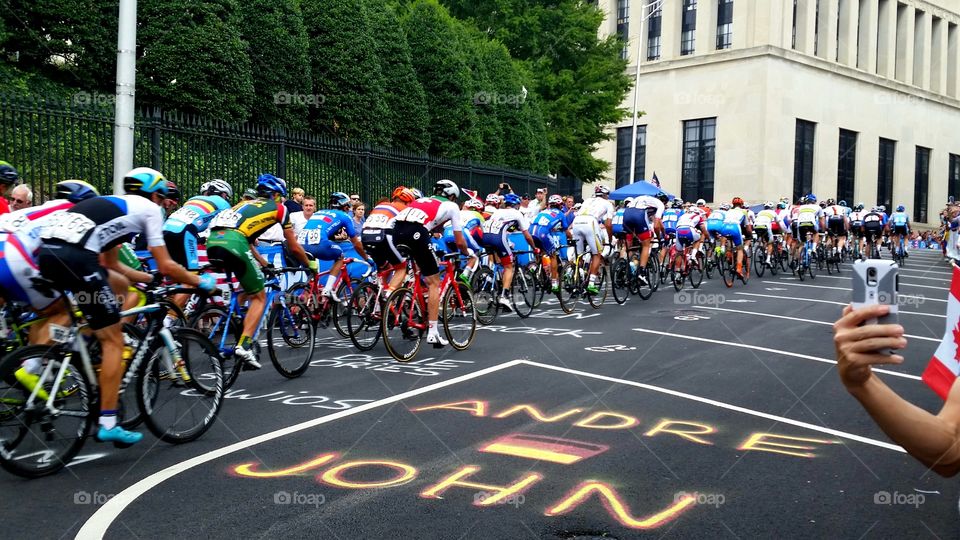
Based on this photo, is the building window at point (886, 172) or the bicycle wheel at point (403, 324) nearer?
the bicycle wheel at point (403, 324)

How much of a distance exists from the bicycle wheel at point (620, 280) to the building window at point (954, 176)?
6358cm

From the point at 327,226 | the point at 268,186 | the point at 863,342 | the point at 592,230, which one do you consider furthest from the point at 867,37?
the point at 863,342

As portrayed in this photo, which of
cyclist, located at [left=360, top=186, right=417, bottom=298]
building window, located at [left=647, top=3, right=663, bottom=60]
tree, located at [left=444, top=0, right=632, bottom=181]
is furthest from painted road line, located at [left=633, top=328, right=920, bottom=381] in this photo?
building window, located at [left=647, top=3, right=663, bottom=60]

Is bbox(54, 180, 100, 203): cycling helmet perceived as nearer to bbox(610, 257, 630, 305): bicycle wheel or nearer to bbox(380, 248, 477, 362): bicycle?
bbox(380, 248, 477, 362): bicycle

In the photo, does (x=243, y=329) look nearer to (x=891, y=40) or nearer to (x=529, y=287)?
(x=529, y=287)

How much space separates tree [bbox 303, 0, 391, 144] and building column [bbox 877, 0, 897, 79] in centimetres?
5030

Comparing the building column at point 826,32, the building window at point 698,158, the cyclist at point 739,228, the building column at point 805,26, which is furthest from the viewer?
the building column at point 826,32

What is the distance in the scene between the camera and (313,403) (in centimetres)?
785

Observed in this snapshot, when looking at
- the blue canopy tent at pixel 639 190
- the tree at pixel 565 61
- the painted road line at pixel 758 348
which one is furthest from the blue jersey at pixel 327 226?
the tree at pixel 565 61

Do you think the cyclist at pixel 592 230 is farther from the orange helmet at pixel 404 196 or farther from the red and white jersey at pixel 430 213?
the red and white jersey at pixel 430 213

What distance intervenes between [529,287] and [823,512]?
32.9 ft

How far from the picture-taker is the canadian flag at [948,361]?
2.64 metres

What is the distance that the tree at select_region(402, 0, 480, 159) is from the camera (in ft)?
88.5

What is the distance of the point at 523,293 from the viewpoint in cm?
1482
